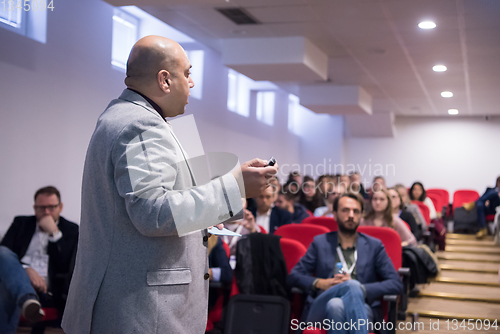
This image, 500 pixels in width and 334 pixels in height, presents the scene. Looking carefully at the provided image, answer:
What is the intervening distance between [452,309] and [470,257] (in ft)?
8.27

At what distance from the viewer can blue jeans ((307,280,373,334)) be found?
9.64 ft

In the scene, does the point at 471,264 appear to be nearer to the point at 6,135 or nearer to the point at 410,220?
the point at 410,220

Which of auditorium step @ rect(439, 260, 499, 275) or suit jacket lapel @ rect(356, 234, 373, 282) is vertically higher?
suit jacket lapel @ rect(356, 234, 373, 282)

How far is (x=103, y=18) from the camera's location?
5.46 meters

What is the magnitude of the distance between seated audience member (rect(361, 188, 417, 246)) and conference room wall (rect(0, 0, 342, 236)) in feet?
9.68

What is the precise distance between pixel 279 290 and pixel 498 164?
1108 centimetres

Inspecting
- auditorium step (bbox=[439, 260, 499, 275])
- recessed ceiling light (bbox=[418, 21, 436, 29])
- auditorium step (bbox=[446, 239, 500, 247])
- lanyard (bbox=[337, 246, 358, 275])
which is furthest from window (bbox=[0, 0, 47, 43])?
auditorium step (bbox=[446, 239, 500, 247])

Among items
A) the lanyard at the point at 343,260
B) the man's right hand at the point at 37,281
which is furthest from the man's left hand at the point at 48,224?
the lanyard at the point at 343,260

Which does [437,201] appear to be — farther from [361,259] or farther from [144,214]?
[144,214]

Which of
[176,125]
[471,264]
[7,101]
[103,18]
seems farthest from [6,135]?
[471,264]

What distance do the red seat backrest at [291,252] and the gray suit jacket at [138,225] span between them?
8.51 feet

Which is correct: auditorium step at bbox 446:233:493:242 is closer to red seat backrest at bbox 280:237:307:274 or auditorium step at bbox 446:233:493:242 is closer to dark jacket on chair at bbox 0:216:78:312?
red seat backrest at bbox 280:237:307:274

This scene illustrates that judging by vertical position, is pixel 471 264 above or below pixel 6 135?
below

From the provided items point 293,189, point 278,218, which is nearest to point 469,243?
point 293,189
